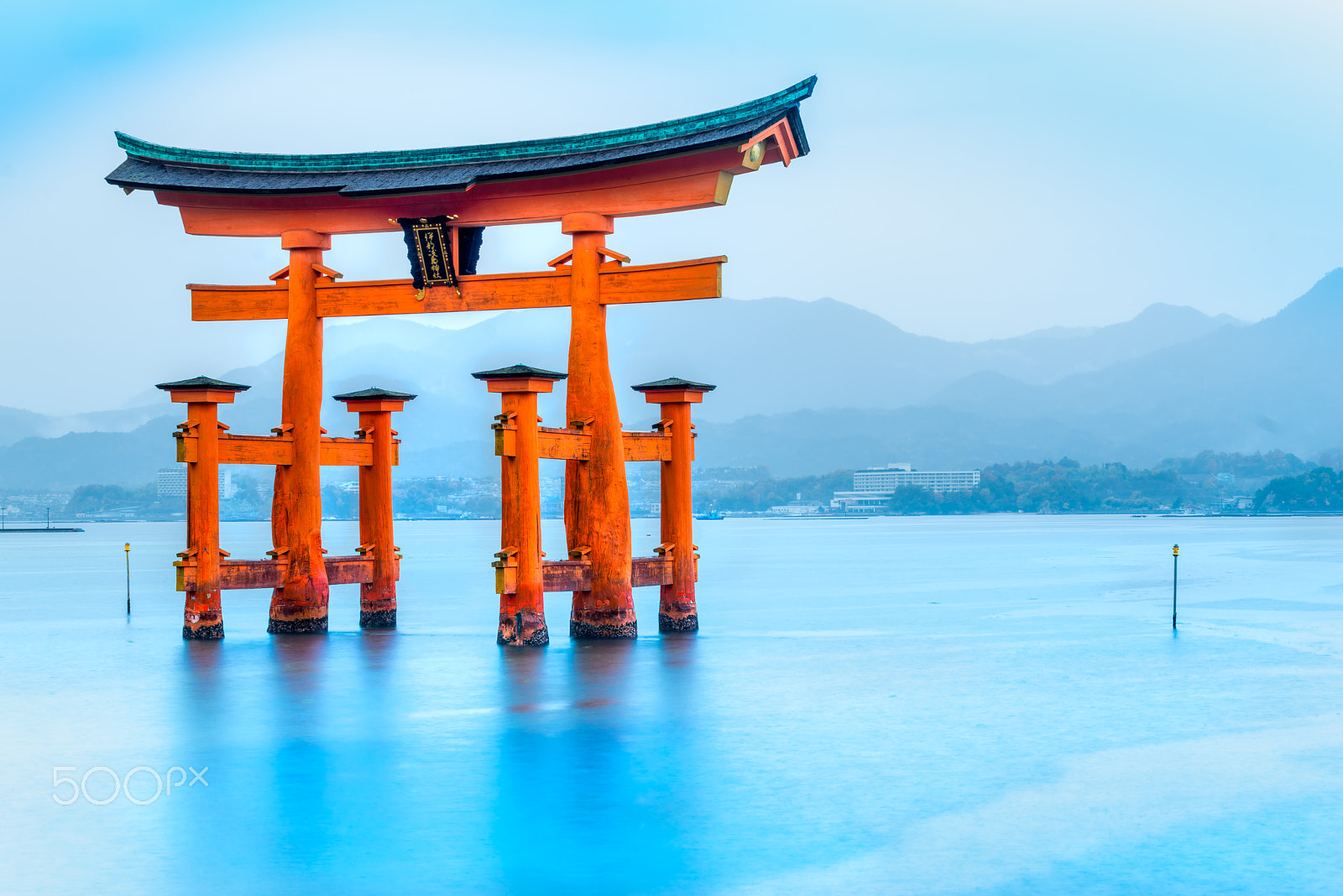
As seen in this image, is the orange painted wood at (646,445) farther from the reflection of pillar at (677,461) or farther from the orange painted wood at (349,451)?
the orange painted wood at (349,451)

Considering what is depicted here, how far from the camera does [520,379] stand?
1978cm

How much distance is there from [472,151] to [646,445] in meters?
5.91

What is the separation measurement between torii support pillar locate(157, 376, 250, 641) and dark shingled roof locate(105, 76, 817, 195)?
3.77m

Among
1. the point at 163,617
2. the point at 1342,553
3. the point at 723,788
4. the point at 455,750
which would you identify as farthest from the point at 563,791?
the point at 1342,553

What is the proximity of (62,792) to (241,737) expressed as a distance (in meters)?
2.85

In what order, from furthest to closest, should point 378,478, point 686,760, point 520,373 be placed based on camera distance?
point 378,478 → point 520,373 → point 686,760

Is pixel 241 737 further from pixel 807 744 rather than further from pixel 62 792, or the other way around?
pixel 807 744

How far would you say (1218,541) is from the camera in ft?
313

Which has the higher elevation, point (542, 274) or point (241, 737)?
point (542, 274)

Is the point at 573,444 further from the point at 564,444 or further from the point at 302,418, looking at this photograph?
the point at 302,418

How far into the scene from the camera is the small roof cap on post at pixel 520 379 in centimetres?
1977

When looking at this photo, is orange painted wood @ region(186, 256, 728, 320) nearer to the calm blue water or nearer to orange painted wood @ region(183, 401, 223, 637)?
orange painted wood @ region(183, 401, 223, 637)

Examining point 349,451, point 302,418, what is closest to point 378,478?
point 349,451

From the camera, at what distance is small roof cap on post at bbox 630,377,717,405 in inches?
896
